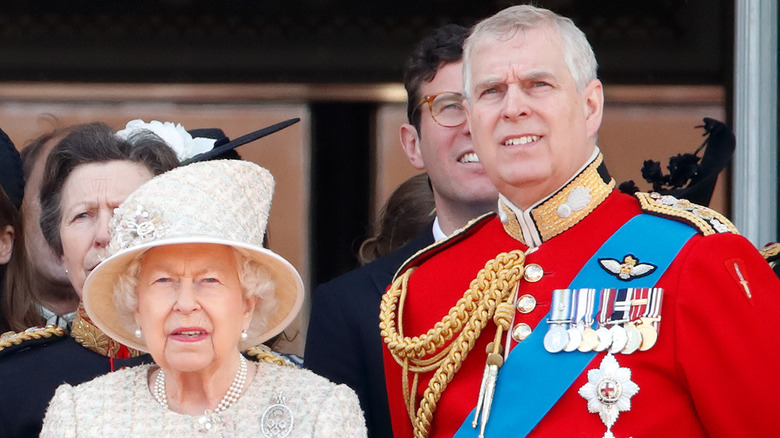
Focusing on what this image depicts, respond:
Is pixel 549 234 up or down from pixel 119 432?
up

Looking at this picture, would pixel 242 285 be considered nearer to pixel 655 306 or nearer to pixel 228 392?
pixel 228 392

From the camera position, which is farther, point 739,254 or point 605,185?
point 605,185

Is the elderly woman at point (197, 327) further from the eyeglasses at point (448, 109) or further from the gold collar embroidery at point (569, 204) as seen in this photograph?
the eyeglasses at point (448, 109)

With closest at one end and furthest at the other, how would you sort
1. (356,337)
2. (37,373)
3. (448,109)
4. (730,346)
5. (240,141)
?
1. (730,346)
2. (240,141)
3. (37,373)
4. (356,337)
5. (448,109)

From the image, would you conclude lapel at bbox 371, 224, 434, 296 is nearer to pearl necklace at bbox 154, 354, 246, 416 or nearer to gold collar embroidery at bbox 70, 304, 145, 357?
gold collar embroidery at bbox 70, 304, 145, 357

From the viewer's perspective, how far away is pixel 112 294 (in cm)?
275

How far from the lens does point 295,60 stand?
5289 mm

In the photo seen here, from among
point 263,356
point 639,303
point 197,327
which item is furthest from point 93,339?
point 639,303

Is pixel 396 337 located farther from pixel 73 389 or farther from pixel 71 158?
pixel 71 158

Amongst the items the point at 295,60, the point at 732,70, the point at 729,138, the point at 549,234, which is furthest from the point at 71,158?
the point at 732,70

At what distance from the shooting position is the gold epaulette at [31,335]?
10.3 ft

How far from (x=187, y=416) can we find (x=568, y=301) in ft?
2.33

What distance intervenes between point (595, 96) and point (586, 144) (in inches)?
3.9

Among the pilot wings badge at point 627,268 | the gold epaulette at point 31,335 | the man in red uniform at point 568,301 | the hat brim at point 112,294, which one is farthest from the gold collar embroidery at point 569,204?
the gold epaulette at point 31,335
